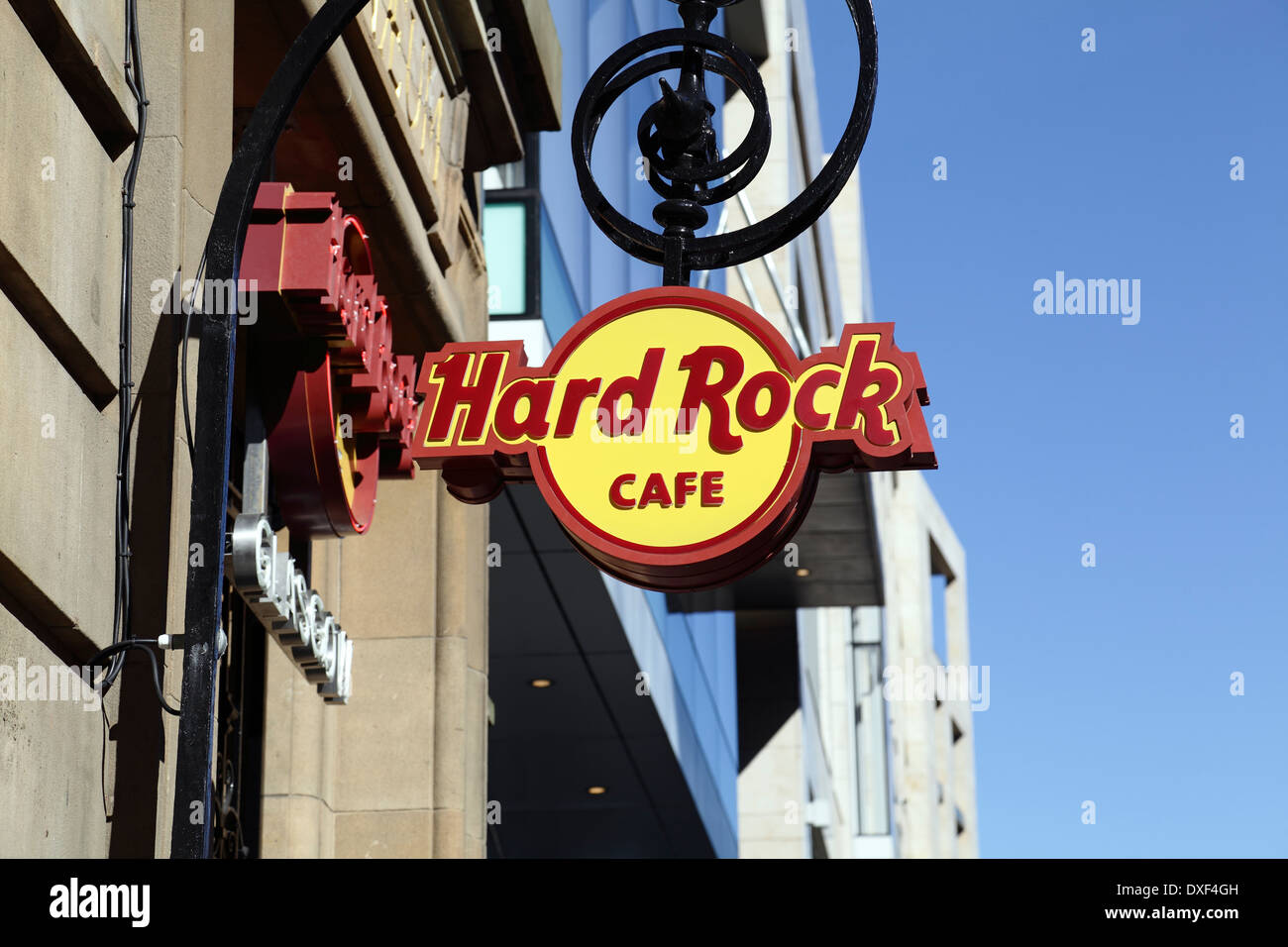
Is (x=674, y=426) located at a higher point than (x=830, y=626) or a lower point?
lower

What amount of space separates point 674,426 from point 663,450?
0.11 meters

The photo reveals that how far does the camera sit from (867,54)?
7.53 meters

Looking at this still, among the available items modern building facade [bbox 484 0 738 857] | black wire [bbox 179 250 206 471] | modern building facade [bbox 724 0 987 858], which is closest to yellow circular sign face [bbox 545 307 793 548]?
black wire [bbox 179 250 206 471]

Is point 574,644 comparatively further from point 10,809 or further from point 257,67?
point 10,809

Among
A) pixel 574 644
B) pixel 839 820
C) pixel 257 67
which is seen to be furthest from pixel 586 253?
pixel 839 820

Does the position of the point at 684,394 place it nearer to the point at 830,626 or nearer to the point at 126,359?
the point at 126,359

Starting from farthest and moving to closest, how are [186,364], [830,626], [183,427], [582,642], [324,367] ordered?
[830,626] → [582,642] → [324,367] → [186,364] → [183,427]

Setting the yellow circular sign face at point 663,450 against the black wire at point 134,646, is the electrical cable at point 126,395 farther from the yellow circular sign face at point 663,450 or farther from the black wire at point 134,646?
the yellow circular sign face at point 663,450

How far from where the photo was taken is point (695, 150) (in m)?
7.69

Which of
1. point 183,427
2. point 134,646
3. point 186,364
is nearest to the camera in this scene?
point 134,646

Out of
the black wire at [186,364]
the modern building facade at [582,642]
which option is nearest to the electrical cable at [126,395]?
the black wire at [186,364]

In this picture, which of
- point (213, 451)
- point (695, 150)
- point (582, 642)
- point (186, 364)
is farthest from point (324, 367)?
point (582, 642)

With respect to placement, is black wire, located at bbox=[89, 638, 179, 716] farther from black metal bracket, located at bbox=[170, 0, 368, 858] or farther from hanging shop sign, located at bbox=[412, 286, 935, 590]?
hanging shop sign, located at bbox=[412, 286, 935, 590]
